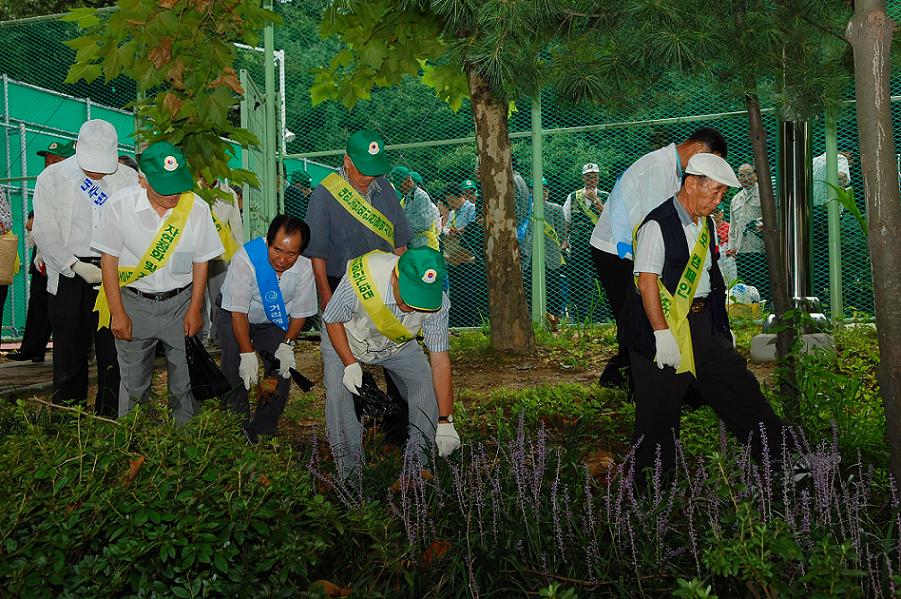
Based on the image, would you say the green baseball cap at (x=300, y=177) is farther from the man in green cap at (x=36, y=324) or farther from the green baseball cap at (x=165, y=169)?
the green baseball cap at (x=165, y=169)

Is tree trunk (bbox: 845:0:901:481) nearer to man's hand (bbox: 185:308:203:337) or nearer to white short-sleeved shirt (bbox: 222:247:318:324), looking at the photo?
white short-sleeved shirt (bbox: 222:247:318:324)

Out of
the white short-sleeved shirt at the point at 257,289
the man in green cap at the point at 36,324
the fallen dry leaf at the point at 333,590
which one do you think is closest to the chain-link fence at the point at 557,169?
the man in green cap at the point at 36,324

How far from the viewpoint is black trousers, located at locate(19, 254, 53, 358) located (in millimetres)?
8906

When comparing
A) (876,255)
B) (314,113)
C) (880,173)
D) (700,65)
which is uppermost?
(314,113)

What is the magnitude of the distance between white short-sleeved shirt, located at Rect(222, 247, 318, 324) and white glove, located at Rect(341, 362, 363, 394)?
1.00 metres

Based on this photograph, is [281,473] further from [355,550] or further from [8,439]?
[8,439]

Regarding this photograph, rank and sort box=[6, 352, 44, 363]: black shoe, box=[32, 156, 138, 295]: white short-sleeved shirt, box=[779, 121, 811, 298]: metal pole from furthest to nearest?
box=[6, 352, 44, 363]: black shoe, box=[779, 121, 811, 298]: metal pole, box=[32, 156, 138, 295]: white short-sleeved shirt

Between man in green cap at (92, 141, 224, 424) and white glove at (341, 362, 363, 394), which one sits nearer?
white glove at (341, 362, 363, 394)

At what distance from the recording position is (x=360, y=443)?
4.39m

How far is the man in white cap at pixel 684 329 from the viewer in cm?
390

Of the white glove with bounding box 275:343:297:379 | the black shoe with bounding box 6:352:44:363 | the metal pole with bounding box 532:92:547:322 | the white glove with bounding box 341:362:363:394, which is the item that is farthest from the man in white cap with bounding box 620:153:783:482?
the black shoe with bounding box 6:352:44:363

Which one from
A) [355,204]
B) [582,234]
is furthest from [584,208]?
[355,204]

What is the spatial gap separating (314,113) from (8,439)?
13369 mm

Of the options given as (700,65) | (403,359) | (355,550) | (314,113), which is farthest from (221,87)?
(314,113)
